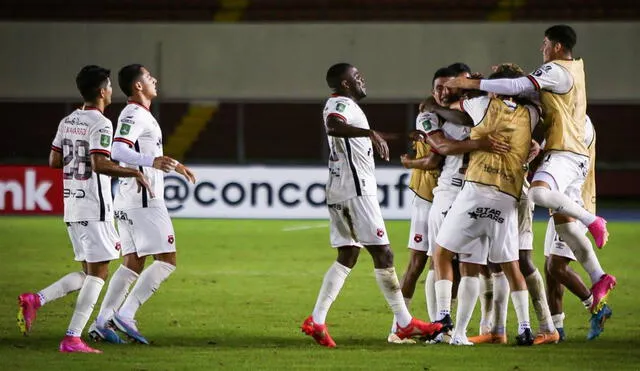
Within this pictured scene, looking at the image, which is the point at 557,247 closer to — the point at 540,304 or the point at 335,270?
the point at 540,304

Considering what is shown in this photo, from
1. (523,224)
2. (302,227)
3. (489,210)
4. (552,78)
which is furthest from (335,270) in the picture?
(302,227)

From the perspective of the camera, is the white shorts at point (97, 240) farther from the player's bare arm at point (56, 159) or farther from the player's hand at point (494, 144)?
the player's hand at point (494, 144)

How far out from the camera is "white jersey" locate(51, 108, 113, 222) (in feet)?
28.3

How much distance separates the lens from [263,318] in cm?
1031

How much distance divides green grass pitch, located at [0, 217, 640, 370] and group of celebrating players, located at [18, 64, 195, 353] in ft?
1.26

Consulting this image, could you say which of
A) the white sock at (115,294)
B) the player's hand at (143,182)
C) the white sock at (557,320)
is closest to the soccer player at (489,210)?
the white sock at (557,320)

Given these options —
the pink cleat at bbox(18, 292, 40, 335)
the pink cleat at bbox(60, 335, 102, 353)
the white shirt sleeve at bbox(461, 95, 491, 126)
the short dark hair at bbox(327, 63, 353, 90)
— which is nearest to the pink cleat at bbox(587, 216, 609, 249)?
the white shirt sleeve at bbox(461, 95, 491, 126)

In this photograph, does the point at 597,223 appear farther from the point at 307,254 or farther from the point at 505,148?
the point at 307,254

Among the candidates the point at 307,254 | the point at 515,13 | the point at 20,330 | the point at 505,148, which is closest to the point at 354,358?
the point at 505,148

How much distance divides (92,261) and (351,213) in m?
1.79

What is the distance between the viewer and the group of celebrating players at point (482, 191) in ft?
27.5

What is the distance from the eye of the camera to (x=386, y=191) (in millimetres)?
19375

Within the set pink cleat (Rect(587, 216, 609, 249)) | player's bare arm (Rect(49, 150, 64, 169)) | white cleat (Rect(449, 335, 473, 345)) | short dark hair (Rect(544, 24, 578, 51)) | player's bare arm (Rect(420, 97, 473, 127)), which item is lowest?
white cleat (Rect(449, 335, 473, 345))

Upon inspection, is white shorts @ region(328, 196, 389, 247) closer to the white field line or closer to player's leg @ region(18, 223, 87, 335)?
player's leg @ region(18, 223, 87, 335)
